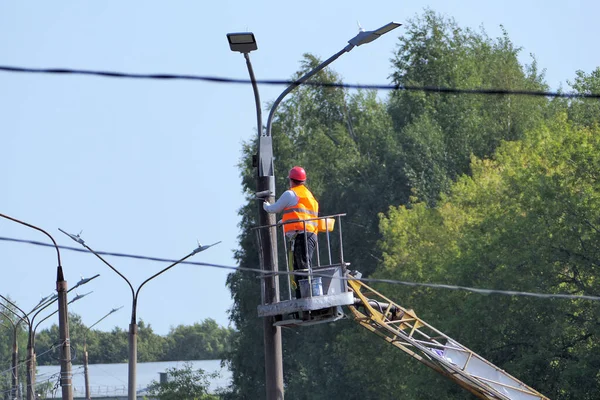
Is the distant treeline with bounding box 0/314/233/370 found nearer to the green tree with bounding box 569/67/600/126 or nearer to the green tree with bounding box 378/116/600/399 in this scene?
the green tree with bounding box 569/67/600/126

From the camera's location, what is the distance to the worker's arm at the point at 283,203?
54.6 ft

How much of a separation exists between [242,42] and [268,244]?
8.70 ft

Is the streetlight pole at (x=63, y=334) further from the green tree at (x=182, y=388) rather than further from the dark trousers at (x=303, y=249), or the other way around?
the green tree at (x=182, y=388)

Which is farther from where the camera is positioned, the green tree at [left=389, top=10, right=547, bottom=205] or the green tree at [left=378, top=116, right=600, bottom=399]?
the green tree at [left=389, top=10, right=547, bottom=205]

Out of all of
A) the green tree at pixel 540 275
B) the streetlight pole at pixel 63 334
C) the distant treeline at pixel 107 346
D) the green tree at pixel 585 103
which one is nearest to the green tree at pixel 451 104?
the green tree at pixel 585 103

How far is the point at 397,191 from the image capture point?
2542 inches

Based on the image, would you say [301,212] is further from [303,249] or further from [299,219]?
[303,249]

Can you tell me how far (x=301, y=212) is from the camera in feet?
Answer: 56.7

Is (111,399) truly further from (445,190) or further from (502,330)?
(502,330)

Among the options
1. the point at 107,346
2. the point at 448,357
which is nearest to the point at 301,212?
the point at 448,357

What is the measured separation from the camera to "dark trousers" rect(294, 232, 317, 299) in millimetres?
17438

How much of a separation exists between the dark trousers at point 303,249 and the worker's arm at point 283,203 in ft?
1.86

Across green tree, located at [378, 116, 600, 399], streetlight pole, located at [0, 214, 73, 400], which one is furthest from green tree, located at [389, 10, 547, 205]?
streetlight pole, located at [0, 214, 73, 400]

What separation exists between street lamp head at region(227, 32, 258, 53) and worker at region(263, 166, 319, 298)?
1.90 meters
